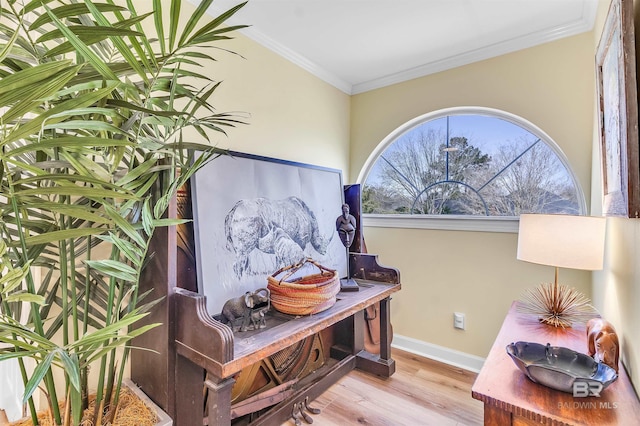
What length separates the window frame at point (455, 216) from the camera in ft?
7.04

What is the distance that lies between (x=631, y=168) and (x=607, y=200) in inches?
20.7

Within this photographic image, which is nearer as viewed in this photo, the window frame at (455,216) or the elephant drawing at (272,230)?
the elephant drawing at (272,230)

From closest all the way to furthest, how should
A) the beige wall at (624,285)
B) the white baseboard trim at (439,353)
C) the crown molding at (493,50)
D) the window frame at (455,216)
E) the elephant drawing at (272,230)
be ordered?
the beige wall at (624,285)
the elephant drawing at (272,230)
the crown molding at (493,50)
the window frame at (455,216)
the white baseboard trim at (439,353)

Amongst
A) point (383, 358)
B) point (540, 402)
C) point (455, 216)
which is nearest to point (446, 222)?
point (455, 216)

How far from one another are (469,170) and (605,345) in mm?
1607

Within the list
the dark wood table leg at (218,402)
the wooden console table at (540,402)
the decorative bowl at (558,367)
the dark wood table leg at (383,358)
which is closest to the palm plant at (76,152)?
the dark wood table leg at (218,402)

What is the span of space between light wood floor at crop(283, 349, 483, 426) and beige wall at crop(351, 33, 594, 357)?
312 mm

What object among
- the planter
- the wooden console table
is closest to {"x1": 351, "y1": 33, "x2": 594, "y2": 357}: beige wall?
the wooden console table

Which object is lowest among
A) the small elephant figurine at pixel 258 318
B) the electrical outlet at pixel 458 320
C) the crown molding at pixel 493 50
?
the electrical outlet at pixel 458 320

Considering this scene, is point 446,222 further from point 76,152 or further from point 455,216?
point 76,152

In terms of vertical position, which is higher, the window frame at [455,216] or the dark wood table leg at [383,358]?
the window frame at [455,216]

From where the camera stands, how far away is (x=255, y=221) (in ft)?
5.92

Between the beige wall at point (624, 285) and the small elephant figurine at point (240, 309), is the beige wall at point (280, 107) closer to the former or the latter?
the small elephant figurine at point (240, 309)

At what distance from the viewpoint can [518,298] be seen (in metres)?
2.20
